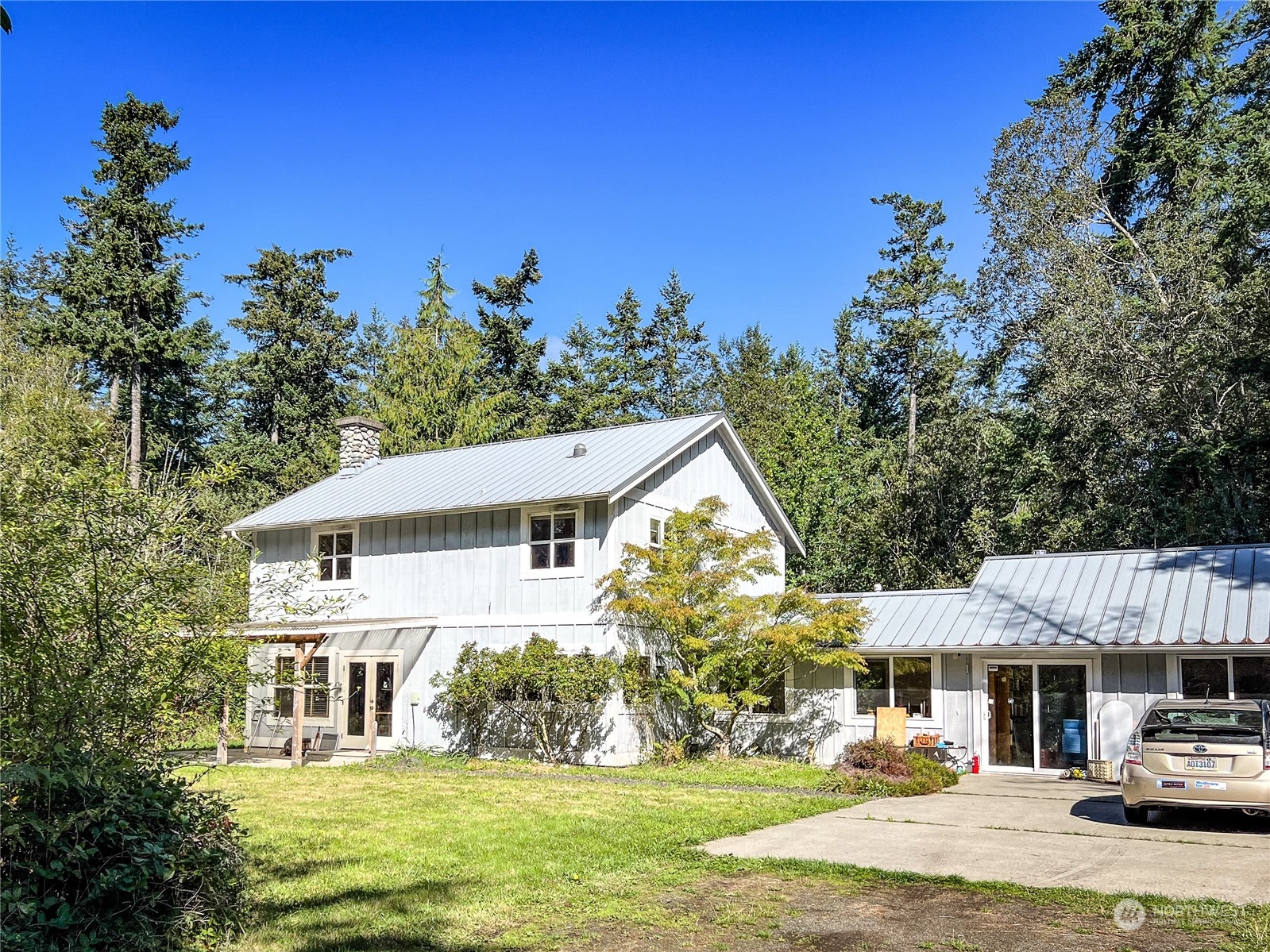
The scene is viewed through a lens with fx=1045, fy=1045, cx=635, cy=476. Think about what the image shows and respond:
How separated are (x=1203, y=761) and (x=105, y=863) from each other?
11446mm

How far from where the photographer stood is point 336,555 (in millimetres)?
24438

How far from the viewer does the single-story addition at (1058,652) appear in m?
17.8

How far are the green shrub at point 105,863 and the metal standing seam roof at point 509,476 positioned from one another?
546 inches

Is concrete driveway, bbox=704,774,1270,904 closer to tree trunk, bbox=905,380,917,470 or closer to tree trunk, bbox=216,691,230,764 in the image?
tree trunk, bbox=216,691,230,764

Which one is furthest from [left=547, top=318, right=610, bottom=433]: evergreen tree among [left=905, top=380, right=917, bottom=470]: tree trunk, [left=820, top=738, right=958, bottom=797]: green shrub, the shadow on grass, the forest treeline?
the shadow on grass

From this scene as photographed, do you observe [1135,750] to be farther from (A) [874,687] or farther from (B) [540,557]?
(B) [540,557]

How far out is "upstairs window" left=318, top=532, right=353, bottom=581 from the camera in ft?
80.1

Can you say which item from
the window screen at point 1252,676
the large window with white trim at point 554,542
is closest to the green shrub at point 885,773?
the window screen at point 1252,676

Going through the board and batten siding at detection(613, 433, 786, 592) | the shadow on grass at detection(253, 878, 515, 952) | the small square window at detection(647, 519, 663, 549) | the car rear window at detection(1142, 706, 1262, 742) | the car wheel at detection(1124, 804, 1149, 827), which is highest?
the board and batten siding at detection(613, 433, 786, 592)

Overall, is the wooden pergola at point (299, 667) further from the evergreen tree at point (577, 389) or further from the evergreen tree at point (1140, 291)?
the evergreen tree at point (577, 389)

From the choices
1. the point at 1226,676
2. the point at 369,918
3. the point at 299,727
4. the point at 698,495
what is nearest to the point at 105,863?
the point at 369,918

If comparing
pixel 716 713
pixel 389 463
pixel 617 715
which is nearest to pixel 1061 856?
pixel 617 715

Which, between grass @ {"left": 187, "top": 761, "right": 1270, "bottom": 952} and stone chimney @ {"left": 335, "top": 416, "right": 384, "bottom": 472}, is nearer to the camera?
grass @ {"left": 187, "top": 761, "right": 1270, "bottom": 952}

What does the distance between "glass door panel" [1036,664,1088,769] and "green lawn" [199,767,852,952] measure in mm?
6543
